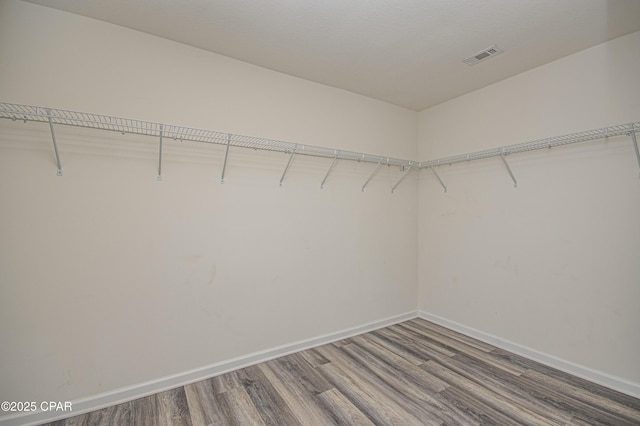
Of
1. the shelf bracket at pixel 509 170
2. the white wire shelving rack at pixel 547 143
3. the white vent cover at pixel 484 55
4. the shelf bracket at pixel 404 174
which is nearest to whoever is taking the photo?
the white wire shelving rack at pixel 547 143

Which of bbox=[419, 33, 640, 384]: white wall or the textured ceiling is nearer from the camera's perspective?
the textured ceiling

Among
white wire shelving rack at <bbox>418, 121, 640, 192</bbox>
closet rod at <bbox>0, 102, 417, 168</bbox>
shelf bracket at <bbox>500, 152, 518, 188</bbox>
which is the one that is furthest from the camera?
shelf bracket at <bbox>500, 152, 518, 188</bbox>

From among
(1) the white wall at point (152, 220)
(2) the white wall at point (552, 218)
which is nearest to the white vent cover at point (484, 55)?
(2) the white wall at point (552, 218)

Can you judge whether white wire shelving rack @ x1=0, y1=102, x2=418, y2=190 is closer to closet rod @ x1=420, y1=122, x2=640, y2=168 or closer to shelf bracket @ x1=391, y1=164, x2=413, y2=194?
shelf bracket @ x1=391, y1=164, x2=413, y2=194

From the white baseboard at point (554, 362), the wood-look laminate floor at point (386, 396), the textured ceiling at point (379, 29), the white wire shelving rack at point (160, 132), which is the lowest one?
the wood-look laminate floor at point (386, 396)

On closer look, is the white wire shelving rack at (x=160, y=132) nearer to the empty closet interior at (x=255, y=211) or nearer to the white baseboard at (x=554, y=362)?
the empty closet interior at (x=255, y=211)

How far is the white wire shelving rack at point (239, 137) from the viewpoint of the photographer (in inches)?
64.5

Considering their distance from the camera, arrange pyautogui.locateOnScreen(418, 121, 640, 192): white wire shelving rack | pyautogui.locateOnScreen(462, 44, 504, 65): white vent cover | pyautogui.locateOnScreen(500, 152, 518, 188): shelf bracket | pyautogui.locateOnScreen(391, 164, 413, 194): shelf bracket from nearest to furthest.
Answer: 1. pyautogui.locateOnScreen(418, 121, 640, 192): white wire shelving rack
2. pyautogui.locateOnScreen(462, 44, 504, 65): white vent cover
3. pyautogui.locateOnScreen(500, 152, 518, 188): shelf bracket
4. pyautogui.locateOnScreen(391, 164, 413, 194): shelf bracket

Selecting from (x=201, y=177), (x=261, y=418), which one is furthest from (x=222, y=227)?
(x=261, y=418)

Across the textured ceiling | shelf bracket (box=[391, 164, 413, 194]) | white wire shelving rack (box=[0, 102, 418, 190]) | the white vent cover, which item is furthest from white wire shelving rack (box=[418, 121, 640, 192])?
white wire shelving rack (box=[0, 102, 418, 190])

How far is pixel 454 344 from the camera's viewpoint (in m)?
2.62

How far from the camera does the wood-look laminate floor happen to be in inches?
65.6

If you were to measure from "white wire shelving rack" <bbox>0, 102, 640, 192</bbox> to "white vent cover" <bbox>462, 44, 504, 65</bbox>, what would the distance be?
0.79 metres

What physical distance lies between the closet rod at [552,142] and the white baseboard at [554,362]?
148 cm
